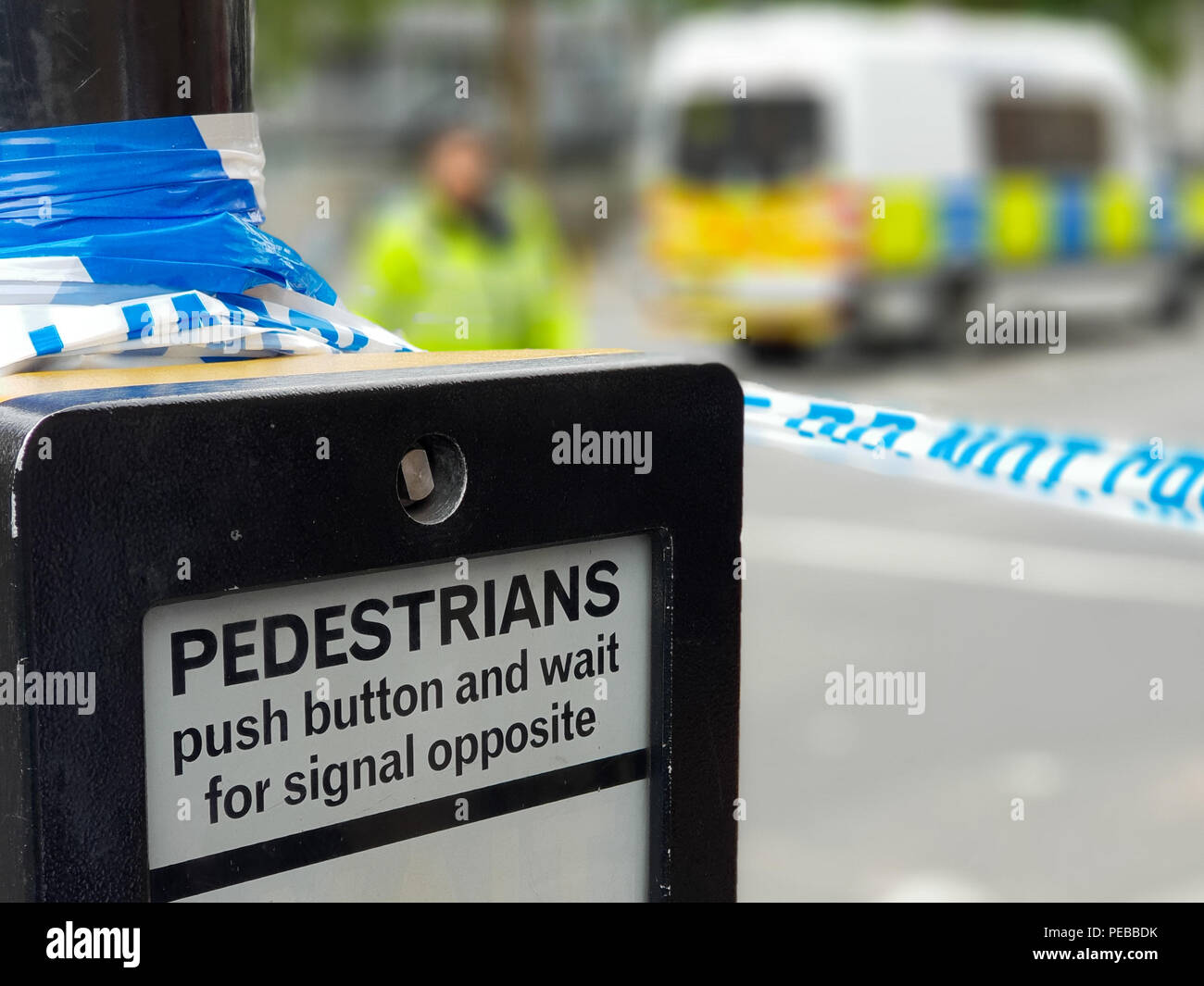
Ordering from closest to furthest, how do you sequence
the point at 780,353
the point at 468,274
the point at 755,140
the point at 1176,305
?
the point at 468,274 < the point at 755,140 < the point at 780,353 < the point at 1176,305

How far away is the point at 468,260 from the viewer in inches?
276

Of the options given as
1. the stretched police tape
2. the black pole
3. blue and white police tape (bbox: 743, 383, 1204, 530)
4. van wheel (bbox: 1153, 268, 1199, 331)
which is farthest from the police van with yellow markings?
the black pole

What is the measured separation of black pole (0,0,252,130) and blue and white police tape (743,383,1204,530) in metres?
0.78

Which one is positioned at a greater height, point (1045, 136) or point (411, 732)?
point (1045, 136)

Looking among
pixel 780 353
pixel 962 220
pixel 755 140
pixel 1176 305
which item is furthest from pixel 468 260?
pixel 1176 305

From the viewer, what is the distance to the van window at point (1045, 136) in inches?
656

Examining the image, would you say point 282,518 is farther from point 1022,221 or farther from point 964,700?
point 1022,221

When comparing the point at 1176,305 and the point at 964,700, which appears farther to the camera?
the point at 1176,305

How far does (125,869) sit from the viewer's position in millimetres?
1281

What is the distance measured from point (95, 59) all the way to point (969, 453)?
1.07m

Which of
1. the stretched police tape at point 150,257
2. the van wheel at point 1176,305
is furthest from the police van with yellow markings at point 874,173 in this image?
the stretched police tape at point 150,257

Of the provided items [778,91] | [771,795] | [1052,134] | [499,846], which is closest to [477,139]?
[771,795]

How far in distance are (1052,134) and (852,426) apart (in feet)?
53.2
